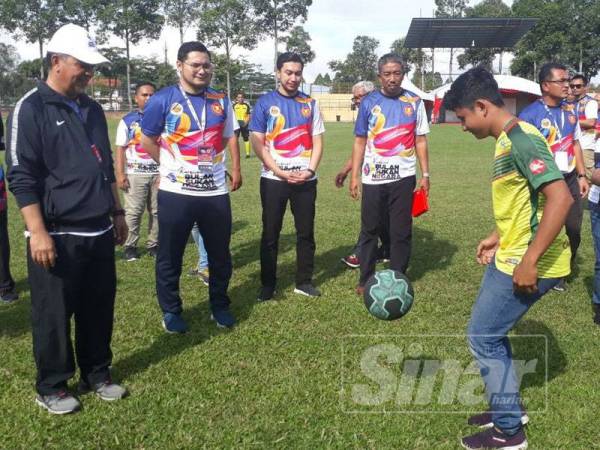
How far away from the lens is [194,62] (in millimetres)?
4859

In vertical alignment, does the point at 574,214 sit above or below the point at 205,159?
below

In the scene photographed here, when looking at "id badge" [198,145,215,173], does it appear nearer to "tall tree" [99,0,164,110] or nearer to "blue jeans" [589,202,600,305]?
"blue jeans" [589,202,600,305]

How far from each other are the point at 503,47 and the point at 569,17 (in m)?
20.5

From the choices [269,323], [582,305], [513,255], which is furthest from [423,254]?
[513,255]

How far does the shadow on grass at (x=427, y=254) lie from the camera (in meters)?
7.19

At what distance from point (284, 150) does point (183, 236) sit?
1492 millimetres

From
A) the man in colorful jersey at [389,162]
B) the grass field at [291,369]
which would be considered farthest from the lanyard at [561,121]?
the grass field at [291,369]

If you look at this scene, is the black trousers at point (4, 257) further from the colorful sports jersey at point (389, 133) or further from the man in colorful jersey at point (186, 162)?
the colorful sports jersey at point (389, 133)

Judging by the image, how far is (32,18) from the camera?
7100 cm

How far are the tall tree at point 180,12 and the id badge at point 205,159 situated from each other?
2711 inches

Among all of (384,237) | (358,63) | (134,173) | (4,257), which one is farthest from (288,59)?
(358,63)

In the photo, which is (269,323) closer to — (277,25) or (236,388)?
(236,388)

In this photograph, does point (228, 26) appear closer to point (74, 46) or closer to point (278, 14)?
point (278, 14)

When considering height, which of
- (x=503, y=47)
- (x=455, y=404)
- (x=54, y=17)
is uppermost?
(x=54, y=17)
